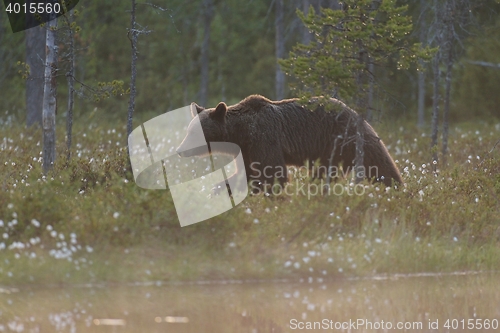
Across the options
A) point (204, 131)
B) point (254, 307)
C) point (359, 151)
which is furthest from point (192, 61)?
point (254, 307)

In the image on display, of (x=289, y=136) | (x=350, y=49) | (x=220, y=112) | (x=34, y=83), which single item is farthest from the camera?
(x=34, y=83)

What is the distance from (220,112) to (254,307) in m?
4.70

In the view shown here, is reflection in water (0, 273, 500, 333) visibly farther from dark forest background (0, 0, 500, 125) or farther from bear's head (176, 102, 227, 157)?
dark forest background (0, 0, 500, 125)

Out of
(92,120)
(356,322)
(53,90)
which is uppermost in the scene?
(53,90)

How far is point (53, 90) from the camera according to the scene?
11570 mm

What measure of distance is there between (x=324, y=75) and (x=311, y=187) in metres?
1.48

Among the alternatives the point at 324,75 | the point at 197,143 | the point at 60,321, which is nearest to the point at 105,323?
the point at 60,321

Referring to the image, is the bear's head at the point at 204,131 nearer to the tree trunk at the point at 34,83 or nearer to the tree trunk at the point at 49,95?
the tree trunk at the point at 49,95

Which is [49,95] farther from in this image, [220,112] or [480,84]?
[480,84]

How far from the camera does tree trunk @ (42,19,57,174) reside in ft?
37.1

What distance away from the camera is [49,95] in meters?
11.6

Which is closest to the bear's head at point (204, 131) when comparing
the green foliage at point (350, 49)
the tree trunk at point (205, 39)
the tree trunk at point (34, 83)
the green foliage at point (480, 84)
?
the green foliage at point (350, 49)

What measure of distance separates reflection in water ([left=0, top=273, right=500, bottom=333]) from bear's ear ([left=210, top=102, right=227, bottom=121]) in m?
3.93

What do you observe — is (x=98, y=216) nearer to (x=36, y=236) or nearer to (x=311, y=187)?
(x=36, y=236)
